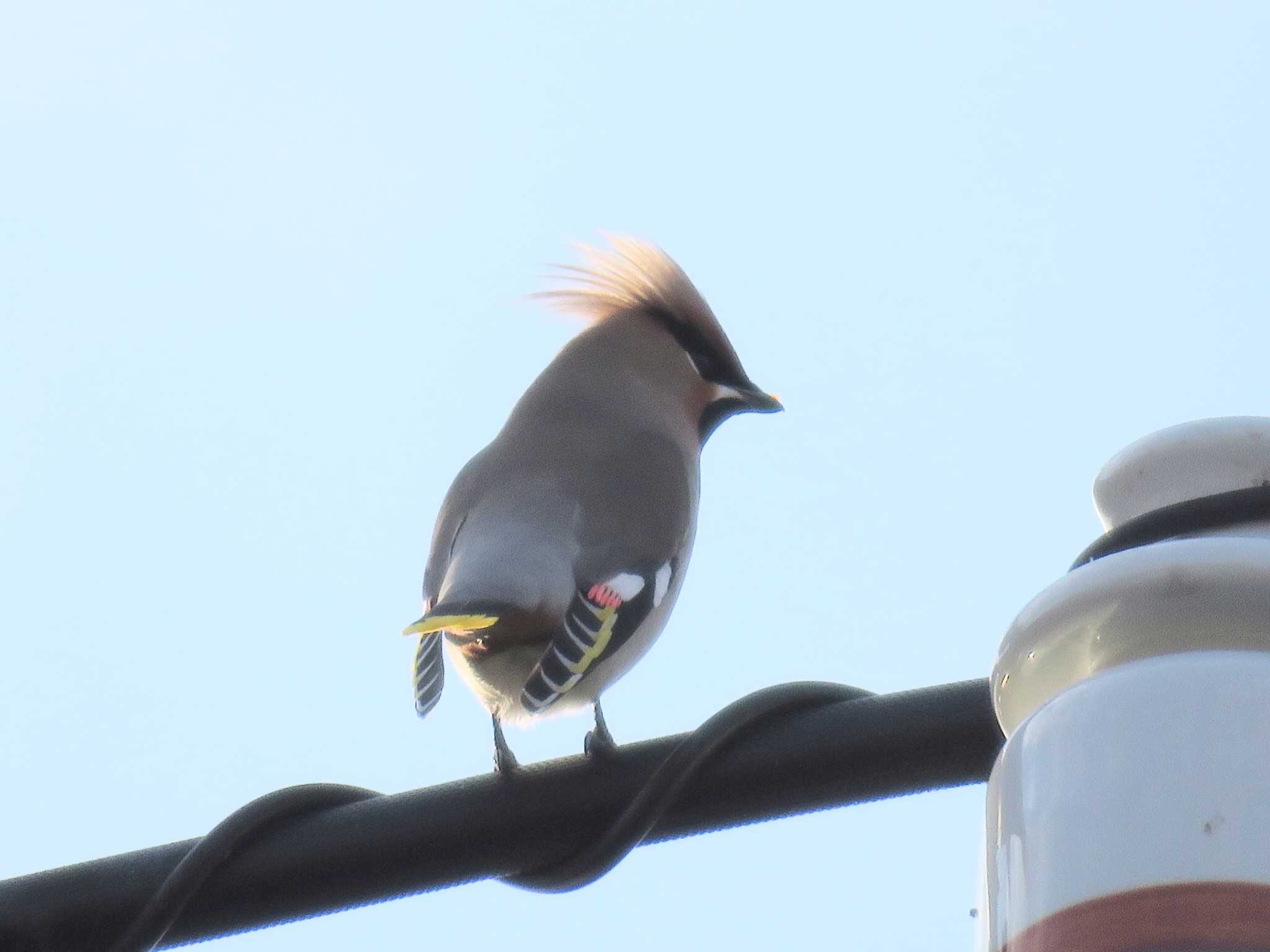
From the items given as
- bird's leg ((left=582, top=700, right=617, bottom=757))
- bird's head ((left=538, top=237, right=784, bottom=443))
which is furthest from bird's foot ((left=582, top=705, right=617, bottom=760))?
bird's head ((left=538, top=237, right=784, bottom=443))

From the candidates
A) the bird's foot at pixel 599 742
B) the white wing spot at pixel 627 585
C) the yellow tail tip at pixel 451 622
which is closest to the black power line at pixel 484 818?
the bird's foot at pixel 599 742

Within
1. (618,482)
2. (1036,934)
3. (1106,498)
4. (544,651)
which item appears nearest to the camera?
(1036,934)

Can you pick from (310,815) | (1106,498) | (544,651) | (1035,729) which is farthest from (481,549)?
(1035,729)

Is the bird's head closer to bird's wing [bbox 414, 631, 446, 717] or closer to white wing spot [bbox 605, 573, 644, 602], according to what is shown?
white wing spot [bbox 605, 573, 644, 602]

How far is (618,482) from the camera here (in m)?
4.16

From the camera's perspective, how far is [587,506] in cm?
400

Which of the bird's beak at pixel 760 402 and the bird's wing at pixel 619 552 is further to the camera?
the bird's beak at pixel 760 402

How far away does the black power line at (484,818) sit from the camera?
174cm

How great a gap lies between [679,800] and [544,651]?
170cm

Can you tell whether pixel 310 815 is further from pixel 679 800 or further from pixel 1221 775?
pixel 1221 775

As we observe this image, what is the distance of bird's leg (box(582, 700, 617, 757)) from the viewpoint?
6.66ft

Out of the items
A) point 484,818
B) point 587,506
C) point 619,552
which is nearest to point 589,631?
point 619,552

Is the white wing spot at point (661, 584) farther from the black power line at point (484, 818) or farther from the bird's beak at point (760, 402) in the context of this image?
the black power line at point (484, 818)

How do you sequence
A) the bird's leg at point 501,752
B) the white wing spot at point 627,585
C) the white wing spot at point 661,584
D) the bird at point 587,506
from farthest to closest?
the white wing spot at point 661,584, the white wing spot at point 627,585, the bird at point 587,506, the bird's leg at point 501,752
